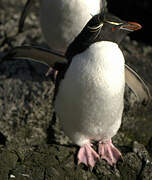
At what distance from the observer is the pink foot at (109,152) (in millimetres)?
2038

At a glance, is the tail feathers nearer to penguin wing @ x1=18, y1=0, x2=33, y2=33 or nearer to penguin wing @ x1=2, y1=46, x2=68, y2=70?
penguin wing @ x1=2, y1=46, x2=68, y2=70

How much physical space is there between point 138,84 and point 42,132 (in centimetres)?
83

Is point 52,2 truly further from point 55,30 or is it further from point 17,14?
point 17,14

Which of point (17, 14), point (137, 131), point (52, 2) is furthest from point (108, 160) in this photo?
point (17, 14)

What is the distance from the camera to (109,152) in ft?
6.74

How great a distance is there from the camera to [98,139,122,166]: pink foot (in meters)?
2.04

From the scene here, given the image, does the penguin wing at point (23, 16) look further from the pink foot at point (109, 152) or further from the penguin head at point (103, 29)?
the pink foot at point (109, 152)

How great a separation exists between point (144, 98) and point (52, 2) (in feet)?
3.41

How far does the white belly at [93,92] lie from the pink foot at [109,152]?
3.8 inches

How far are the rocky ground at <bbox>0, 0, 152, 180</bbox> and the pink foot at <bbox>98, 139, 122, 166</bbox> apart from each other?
4 cm

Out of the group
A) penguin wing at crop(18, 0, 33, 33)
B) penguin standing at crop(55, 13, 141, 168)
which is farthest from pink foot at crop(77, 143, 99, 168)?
penguin wing at crop(18, 0, 33, 33)

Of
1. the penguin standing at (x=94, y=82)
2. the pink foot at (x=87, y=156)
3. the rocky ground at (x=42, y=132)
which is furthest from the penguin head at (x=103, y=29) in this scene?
the pink foot at (x=87, y=156)

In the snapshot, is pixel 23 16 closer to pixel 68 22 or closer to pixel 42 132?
pixel 68 22

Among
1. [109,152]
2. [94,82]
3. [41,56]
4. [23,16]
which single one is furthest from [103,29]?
[23,16]
